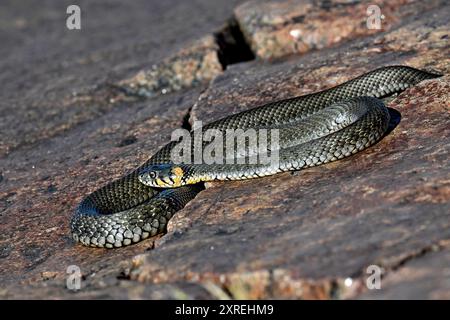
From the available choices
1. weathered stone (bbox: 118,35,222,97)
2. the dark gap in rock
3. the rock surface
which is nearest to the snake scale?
the rock surface

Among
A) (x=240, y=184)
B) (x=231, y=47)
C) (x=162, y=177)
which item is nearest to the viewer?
(x=240, y=184)

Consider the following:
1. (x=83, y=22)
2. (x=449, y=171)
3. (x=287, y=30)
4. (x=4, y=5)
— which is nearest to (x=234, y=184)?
(x=449, y=171)

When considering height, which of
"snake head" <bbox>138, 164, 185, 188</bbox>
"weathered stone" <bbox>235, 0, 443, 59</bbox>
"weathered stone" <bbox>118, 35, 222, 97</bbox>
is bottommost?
"snake head" <bbox>138, 164, 185, 188</bbox>

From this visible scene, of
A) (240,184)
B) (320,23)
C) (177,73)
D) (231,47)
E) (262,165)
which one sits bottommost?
(240,184)

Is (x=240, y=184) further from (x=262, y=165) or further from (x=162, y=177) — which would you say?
(x=162, y=177)

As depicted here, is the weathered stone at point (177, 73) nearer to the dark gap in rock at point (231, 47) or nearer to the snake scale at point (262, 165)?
the dark gap in rock at point (231, 47)

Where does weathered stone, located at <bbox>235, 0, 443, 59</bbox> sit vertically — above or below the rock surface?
above

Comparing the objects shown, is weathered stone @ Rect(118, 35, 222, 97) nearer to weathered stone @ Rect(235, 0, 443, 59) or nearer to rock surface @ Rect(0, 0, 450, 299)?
rock surface @ Rect(0, 0, 450, 299)

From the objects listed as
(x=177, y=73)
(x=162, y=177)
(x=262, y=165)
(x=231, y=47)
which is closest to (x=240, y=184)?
(x=262, y=165)
